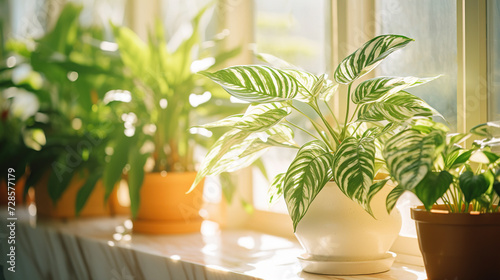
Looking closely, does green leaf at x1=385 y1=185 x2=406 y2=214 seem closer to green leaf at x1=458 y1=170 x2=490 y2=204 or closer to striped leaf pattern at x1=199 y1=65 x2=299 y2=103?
green leaf at x1=458 y1=170 x2=490 y2=204

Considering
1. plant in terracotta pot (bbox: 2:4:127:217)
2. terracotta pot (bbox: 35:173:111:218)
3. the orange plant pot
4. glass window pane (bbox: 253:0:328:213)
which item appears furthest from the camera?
the orange plant pot

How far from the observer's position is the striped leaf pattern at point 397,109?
935 millimetres

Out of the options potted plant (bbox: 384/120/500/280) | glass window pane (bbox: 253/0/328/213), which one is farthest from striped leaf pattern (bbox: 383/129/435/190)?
glass window pane (bbox: 253/0/328/213)

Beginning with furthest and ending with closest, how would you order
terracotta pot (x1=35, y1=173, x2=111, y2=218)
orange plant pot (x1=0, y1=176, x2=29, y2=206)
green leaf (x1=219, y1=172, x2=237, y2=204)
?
1. orange plant pot (x1=0, y1=176, x2=29, y2=206)
2. terracotta pot (x1=35, y1=173, x2=111, y2=218)
3. green leaf (x1=219, y1=172, x2=237, y2=204)

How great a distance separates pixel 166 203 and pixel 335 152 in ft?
2.60

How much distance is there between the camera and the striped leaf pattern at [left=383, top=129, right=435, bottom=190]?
0.77 m

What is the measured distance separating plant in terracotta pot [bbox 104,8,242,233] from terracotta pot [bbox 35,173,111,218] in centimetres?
27

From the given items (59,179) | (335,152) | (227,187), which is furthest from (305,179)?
(59,179)

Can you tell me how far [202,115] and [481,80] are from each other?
0.83 metres

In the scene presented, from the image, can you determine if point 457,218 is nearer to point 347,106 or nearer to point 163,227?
point 347,106

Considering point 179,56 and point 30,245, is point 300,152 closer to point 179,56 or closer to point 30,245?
point 179,56

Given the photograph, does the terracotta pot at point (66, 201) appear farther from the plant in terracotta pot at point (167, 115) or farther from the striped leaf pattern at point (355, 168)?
the striped leaf pattern at point (355, 168)

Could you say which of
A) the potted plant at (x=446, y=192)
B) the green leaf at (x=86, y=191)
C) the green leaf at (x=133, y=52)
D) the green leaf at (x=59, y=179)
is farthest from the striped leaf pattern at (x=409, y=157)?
the green leaf at (x=59, y=179)

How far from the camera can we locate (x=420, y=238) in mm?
926
